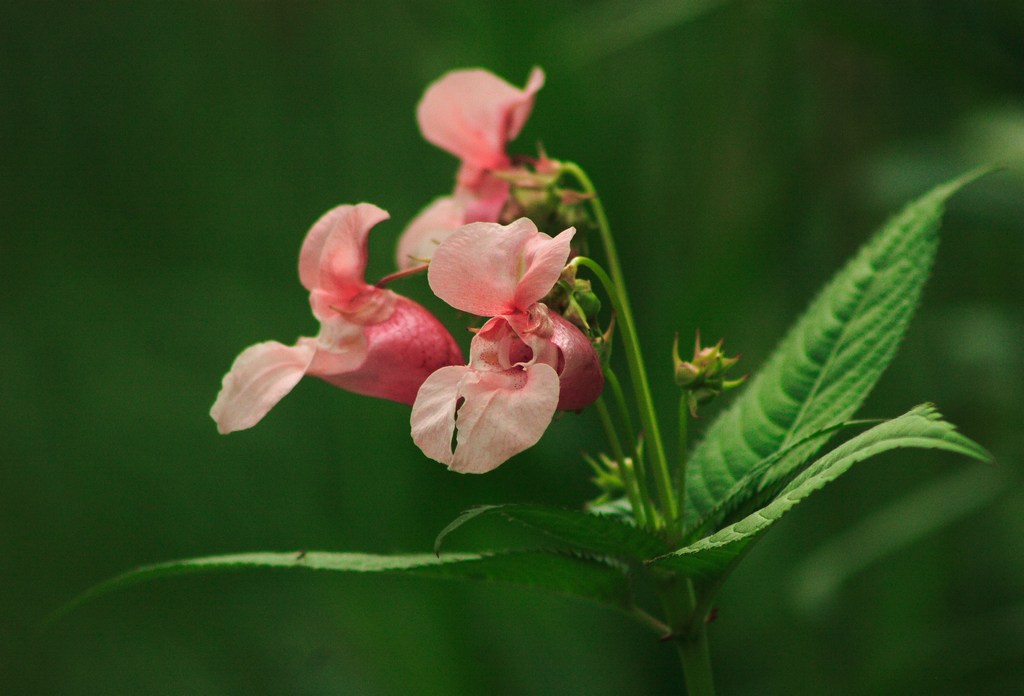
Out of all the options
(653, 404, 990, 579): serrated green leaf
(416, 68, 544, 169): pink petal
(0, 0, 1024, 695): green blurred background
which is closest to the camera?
(653, 404, 990, 579): serrated green leaf

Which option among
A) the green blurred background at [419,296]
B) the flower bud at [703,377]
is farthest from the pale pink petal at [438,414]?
the green blurred background at [419,296]

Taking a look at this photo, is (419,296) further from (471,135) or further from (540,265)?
(540,265)

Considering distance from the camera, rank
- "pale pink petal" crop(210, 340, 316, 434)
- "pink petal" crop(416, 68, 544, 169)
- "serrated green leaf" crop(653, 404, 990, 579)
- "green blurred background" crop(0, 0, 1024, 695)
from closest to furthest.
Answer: "serrated green leaf" crop(653, 404, 990, 579) → "pale pink petal" crop(210, 340, 316, 434) → "pink petal" crop(416, 68, 544, 169) → "green blurred background" crop(0, 0, 1024, 695)

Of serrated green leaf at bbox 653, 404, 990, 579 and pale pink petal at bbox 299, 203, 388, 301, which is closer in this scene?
serrated green leaf at bbox 653, 404, 990, 579

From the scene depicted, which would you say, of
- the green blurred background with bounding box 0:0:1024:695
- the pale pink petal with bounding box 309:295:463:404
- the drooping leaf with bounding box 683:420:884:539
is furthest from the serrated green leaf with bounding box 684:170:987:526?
the green blurred background with bounding box 0:0:1024:695

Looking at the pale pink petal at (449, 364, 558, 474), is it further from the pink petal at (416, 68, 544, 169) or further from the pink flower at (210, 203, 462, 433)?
the pink petal at (416, 68, 544, 169)

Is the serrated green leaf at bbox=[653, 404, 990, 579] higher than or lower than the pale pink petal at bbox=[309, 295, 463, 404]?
lower

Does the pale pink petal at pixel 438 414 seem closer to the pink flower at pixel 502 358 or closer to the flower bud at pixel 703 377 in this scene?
the pink flower at pixel 502 358
